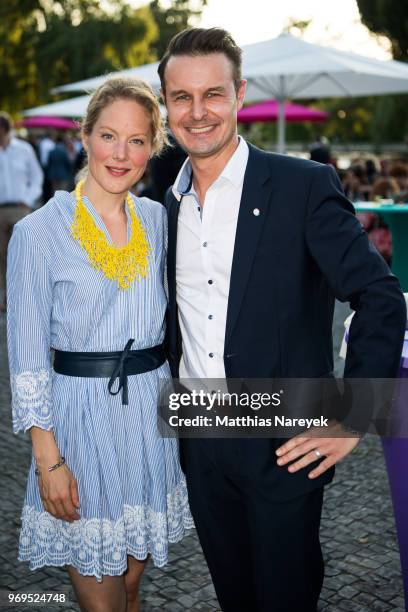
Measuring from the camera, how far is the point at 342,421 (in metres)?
1.98

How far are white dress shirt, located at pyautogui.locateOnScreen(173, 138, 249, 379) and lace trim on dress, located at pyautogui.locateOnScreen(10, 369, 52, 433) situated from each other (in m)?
0.46

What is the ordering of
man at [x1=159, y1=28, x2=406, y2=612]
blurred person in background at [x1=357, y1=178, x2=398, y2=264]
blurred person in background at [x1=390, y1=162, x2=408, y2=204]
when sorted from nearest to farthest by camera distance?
man at [x1=159, y1=28, x2=406, y2=612], blurred person in background at [x1=357, y1=178, x2=398, y2=264], blurred person in background at [x1=390, y1=162, x2=408, y2=204]

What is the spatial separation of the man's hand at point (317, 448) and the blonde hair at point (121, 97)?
1.10 m

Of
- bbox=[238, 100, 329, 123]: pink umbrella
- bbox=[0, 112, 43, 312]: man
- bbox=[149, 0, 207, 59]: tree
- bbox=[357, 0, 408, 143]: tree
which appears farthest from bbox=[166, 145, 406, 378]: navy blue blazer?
bbox=[149, 0, 207, 59]: tree

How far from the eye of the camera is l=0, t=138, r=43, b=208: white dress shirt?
8.48 m

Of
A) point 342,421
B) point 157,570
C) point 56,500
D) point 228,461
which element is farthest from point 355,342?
point 157,570

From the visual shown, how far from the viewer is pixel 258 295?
2.10 m

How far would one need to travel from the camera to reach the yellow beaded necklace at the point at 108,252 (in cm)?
228

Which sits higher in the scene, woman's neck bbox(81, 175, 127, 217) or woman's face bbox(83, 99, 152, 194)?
woman's face bbox(83, 99, 152, 194)

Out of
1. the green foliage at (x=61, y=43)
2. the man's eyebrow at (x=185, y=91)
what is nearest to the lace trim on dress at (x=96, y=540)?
the man's eyebrow at (x=185, y=91)

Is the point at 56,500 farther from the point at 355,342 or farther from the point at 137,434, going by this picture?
the point at 355,342

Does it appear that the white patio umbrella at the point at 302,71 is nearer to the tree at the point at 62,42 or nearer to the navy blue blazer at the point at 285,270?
the navy blue blazer at the point at 285,270

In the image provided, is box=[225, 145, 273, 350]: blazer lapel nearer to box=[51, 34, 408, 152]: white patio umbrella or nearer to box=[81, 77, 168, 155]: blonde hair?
box=[81, 77, 168, 155]: blonde hair

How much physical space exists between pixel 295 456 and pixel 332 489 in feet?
7.57
